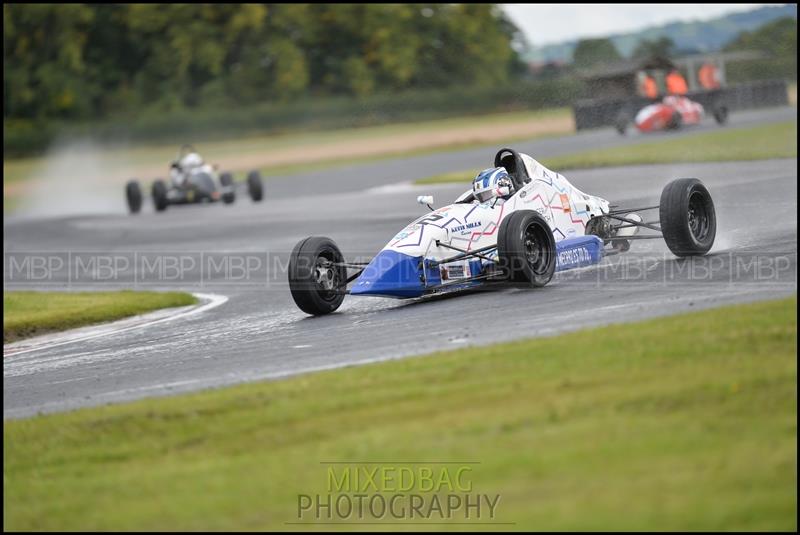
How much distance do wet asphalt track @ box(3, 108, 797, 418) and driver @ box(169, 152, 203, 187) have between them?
8.38 m

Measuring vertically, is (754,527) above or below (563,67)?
below

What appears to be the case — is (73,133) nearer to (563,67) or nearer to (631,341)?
(563,67)

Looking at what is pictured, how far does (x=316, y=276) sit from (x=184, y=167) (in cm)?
2260

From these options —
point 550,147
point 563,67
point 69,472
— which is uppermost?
point 563,67

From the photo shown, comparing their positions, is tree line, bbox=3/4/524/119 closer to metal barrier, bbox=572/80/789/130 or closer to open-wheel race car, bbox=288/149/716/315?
metal barrier, bbox=572/80/789/130

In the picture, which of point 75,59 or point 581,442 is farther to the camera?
point 75,59

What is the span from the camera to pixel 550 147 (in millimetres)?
41844

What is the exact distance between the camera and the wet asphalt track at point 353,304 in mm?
10531

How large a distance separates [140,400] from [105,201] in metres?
37.0

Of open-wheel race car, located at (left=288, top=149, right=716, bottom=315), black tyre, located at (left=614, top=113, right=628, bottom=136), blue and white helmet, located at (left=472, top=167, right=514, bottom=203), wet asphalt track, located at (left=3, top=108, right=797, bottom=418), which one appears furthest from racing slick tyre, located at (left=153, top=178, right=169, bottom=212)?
blue and white helmet, located at (left=472, top=167, right=514, bottom=203)

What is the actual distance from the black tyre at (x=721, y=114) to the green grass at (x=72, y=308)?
30.9 metres

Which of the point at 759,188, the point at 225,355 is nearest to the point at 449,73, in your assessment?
the point at 759,188

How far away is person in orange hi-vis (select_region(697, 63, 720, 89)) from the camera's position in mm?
55656

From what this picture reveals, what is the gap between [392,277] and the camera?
41.5ft
